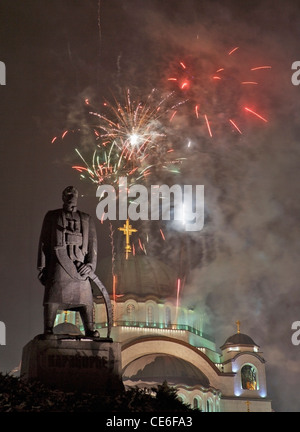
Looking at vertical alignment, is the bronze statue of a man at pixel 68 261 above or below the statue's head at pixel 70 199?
below

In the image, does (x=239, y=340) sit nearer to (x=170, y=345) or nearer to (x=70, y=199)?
(x=170, y=345)

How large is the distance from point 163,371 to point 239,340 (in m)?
8.99

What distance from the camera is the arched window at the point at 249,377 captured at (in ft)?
147

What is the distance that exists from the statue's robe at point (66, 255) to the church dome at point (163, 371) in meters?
26.8

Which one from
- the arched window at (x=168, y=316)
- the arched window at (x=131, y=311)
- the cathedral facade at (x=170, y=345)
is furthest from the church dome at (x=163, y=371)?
the arched window at (x=168, y=316)

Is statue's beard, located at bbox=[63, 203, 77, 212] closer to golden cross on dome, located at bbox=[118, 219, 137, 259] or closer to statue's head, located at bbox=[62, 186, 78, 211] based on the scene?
statue's head, located at bbox=[62, 186, 78, 211]

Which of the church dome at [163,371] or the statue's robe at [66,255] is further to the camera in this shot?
the church dome at [163,371]

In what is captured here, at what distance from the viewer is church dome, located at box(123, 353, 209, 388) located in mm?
38594

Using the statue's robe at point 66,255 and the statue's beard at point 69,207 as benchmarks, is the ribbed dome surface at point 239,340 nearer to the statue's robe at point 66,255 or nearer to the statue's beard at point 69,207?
the statue's robe at point 66,255

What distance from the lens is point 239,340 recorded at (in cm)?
4600

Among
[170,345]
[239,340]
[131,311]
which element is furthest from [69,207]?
[239,340]
